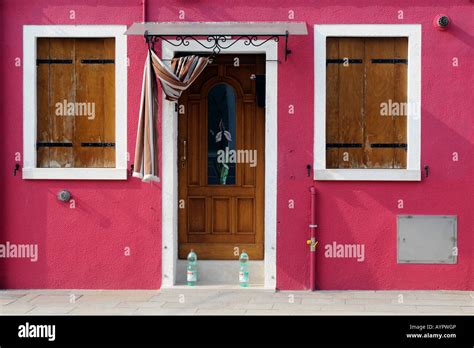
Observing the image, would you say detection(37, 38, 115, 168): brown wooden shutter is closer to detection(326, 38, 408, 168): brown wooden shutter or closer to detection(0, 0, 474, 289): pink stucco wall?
detection(0, 0, 474, 289): pink stucco wall

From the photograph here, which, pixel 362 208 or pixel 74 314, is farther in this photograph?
pixel 362 208

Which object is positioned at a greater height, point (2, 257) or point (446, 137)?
point (446, 137)

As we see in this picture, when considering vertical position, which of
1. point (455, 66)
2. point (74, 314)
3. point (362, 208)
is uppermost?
point (455, 66)

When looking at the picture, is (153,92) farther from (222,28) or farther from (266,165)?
(266,165)

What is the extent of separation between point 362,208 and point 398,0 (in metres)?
2.63

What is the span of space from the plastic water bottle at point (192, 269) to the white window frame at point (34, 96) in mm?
1308

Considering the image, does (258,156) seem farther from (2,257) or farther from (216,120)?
(2,257)

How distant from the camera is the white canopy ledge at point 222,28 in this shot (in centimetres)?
1022

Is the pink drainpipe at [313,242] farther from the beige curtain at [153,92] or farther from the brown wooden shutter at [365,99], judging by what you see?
the beige curtain at [153,92]

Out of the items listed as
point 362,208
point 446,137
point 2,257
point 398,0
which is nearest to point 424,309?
point 362,208

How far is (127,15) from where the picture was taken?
10.8m

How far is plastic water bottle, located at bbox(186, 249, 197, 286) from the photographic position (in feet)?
35.6

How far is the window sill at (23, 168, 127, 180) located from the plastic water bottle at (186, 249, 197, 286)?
1.30 meters

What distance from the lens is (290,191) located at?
10.8m
